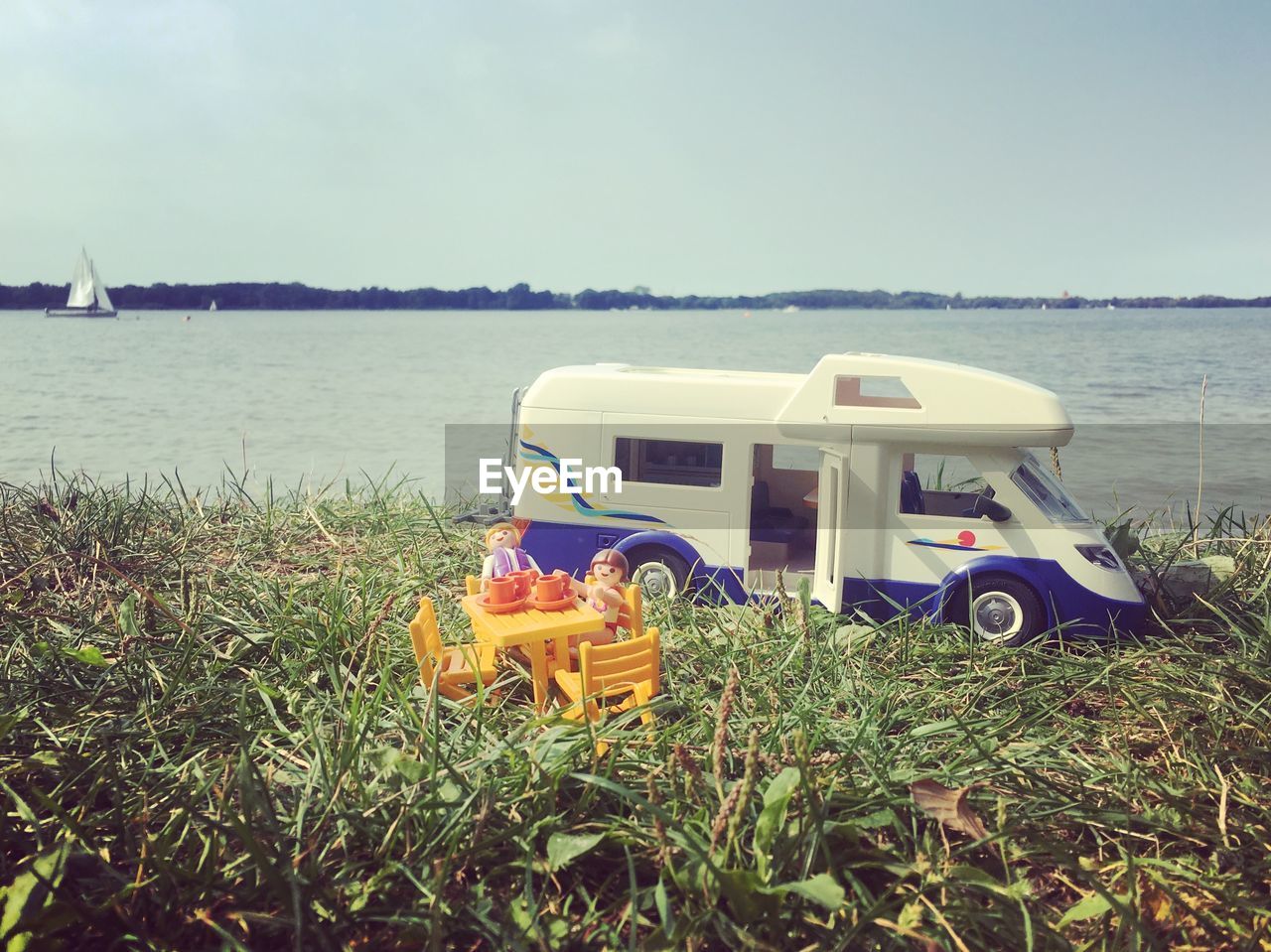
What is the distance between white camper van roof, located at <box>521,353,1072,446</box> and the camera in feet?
20.5

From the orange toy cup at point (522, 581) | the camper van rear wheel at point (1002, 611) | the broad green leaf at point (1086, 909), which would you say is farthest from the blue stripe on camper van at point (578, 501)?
the broad green leaf at point (1086, 909)

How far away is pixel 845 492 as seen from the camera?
21.5 ft

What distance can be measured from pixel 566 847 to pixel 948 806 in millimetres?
1566

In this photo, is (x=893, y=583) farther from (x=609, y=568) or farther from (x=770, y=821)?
(x=770, y=821)

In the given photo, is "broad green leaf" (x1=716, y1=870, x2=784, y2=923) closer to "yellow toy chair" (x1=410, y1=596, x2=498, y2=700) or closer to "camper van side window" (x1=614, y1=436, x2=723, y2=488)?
"yellow toy chair" (x1=410, y1=596, x2=498, y2=700)

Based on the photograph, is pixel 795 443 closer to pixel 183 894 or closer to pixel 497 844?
pixel 497 844

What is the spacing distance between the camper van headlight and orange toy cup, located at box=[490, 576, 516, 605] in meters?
3.87

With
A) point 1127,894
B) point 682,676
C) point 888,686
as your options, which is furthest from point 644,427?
point 1127,894

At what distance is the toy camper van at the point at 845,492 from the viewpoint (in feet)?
20.7

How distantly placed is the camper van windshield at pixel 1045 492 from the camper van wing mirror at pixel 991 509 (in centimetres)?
19

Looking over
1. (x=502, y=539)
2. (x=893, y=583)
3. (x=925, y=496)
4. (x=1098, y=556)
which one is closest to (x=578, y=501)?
(x=502, y=539)

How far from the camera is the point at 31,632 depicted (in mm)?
5367

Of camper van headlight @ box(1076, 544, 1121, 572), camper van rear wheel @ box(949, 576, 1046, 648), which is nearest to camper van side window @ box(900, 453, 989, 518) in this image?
camper van rear wheel @ box(949, 576, 1046, 648)

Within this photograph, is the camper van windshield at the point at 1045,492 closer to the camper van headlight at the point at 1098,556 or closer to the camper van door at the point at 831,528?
the camper van headlight at the point at 1098,556
